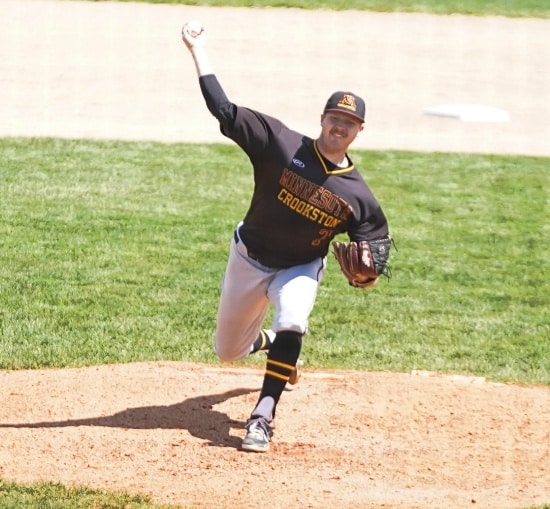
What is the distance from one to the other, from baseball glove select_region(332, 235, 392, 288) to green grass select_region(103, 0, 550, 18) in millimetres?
13698

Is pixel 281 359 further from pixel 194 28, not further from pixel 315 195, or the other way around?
pixel 194 28

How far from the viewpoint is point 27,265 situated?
9945 millimetres

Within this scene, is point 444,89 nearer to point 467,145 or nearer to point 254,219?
point 467,145

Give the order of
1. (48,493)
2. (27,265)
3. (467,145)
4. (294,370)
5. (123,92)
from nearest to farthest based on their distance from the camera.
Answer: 1. (48,493)
2. (294,370)
3. (27,265)
4. (467,145)
5. (123,92)

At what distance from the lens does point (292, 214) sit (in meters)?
6.59

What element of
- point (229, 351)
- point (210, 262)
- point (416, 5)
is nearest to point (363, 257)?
point (229, 351)

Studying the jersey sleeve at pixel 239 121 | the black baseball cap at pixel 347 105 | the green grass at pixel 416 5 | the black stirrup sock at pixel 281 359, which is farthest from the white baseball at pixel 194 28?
the green grass at pixel 416 5

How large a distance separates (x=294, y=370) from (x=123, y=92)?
9179mm

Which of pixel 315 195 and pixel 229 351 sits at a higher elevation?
pixel 315 195

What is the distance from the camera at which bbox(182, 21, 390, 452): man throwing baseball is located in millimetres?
6535

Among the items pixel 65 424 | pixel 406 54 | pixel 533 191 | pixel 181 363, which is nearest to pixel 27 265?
pixel 181 363

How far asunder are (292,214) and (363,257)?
431 mm

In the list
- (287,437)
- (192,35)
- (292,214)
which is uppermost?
(192,35)

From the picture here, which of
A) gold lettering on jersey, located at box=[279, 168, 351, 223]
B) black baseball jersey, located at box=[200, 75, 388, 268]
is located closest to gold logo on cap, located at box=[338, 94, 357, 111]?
black baseball jersey, located at box=[200, 75, 388, 268]
